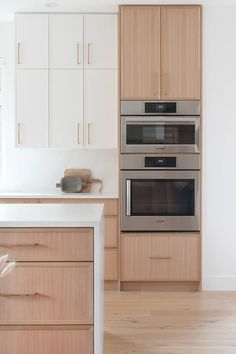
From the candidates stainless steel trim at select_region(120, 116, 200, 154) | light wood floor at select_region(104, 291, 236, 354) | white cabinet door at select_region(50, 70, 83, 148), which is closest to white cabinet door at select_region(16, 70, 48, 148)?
white cabinet door at select_region(50, 70, 83, 148)

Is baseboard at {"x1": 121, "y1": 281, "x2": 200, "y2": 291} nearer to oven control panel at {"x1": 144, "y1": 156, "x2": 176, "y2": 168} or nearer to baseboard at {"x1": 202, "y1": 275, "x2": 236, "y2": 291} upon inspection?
baseboard at {"x1": 202, "y1": 275, "x2": 236, "y2": 291}

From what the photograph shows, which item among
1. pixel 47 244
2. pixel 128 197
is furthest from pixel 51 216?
pixel 128 197

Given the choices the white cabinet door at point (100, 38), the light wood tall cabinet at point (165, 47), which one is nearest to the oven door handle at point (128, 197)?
the light wood tall cabinet at point (165, 47)

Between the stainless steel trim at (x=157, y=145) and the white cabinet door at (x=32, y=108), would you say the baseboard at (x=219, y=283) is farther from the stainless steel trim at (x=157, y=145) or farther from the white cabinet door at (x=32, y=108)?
the white cabinet door at (x=32, y=108)

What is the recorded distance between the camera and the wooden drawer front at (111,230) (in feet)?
15.1

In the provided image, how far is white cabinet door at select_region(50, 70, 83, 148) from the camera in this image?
15.7ft

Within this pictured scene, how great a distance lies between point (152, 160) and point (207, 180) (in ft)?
1.76

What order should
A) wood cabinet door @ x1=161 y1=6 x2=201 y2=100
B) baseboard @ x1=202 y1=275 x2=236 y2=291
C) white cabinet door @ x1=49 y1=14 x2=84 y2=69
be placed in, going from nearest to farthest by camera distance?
wood cabinet door @ x1=161 y1=6 x2=201 y2=100
baseboard @ x1=202 y1=275 x2=236 y2=291
white cabinet door @ x1=49 y1=14 x2=84 y2=69

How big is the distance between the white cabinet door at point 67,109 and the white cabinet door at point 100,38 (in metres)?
0.21

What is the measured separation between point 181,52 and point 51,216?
2419mm

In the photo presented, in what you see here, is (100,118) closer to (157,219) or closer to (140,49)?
(140,49)

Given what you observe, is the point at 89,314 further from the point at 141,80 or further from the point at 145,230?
the point at 141,80

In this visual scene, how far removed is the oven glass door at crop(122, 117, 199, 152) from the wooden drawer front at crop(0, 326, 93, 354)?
225 cm

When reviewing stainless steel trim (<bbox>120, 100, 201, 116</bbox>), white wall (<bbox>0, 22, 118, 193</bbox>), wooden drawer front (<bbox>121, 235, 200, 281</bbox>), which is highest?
stainless steel trim (<bbox>120, 100, 201, 116</bbox>)
